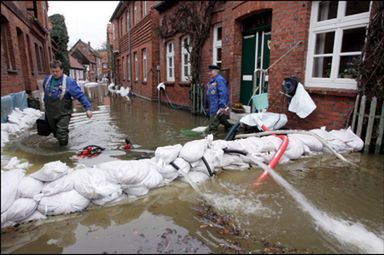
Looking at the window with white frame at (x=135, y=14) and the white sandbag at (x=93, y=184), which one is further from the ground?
the window with white frame at (x=135, y=14)

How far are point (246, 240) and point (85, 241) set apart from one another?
4.51 feet

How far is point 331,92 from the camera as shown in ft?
17.7

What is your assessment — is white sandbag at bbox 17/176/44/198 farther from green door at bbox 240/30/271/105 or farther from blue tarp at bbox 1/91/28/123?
green door at bbox 240/30/271/105

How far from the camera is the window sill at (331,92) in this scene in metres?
5.11

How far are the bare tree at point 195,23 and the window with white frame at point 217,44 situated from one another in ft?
0.95

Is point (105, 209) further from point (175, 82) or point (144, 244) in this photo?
point (175, 82)

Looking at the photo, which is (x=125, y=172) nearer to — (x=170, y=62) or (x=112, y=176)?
(x=112, y=176)

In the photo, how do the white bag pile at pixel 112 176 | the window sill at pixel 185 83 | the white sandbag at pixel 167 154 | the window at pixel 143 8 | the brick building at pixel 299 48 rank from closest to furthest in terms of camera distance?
the white bag pile at pixel 112 176
the white sandbag at pixel 167 154
the brick building at pixel 299 48
the window sill at pixel 185 83
the window at pixel 143 8

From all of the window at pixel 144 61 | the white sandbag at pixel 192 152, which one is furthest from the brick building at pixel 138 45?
the white sandbag at pixel 192 152

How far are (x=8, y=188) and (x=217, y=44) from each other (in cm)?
810

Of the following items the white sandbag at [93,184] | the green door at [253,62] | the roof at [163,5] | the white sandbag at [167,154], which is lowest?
the white sandbag at [93,184]

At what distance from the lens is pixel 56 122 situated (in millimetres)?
5133

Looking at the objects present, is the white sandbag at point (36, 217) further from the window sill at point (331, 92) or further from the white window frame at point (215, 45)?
the white window frame at point (215, 45)

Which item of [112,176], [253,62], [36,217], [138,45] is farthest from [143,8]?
[36,217]
